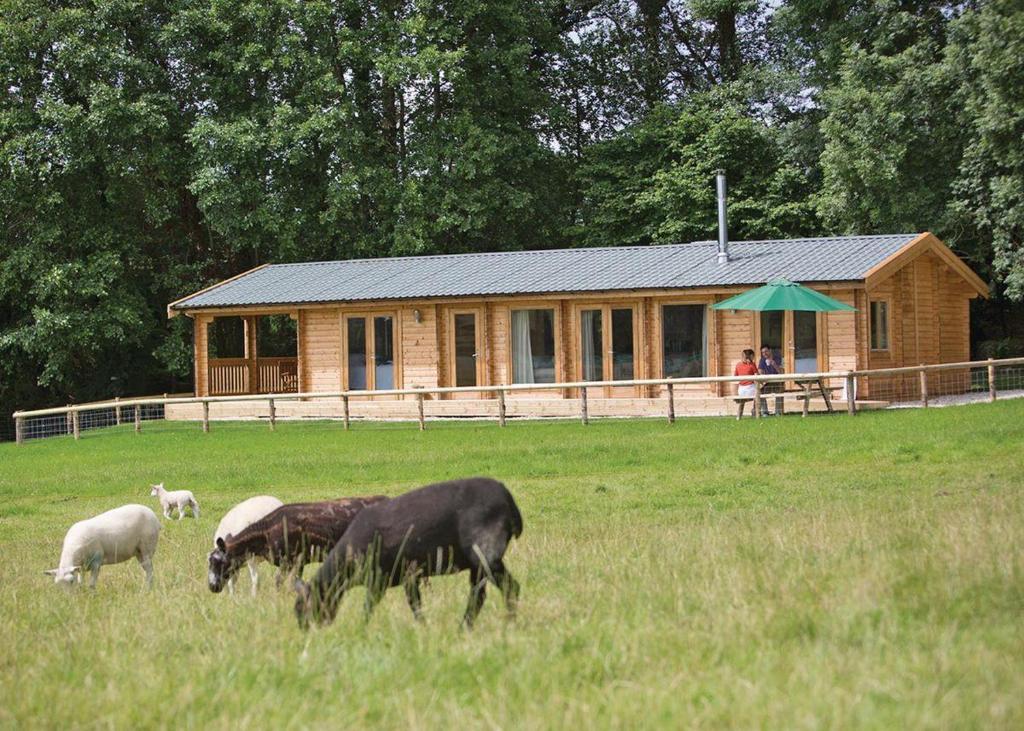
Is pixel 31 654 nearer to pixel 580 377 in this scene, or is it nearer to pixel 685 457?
pixel 685 457

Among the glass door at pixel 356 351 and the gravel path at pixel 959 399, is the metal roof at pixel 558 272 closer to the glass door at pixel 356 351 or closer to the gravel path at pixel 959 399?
the glass door at pixel 356 351

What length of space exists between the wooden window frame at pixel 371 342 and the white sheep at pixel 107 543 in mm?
22031

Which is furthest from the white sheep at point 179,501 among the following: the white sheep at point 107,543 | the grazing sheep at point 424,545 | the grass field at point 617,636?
the grazing sheep at point 424,545

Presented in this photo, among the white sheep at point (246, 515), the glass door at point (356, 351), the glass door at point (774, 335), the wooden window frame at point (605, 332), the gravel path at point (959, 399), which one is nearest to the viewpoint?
the white sheep at point (246, 515)

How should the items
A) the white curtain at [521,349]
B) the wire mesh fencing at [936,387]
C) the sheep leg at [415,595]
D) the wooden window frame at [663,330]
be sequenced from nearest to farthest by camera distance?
the sheep leg at [415,595], the wire mesh fencing at [936,387], the wooden window frame at [663,330], the white curtain at [521,349]

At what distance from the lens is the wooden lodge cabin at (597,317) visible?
30047 millimetres

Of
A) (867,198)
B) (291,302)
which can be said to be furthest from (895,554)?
(867,198)

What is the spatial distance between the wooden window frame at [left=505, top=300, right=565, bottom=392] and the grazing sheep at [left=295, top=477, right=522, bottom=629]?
2477 cm

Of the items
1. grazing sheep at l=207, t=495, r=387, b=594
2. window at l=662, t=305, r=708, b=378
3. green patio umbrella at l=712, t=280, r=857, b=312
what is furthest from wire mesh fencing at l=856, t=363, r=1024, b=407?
grazing sheep at l=207, t=495, r=387, b=594

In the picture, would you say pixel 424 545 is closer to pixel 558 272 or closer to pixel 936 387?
pixel 936 387

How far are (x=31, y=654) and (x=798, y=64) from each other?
122 feet

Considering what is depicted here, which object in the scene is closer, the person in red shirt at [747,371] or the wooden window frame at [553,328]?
the person in red shirt at [747,371]

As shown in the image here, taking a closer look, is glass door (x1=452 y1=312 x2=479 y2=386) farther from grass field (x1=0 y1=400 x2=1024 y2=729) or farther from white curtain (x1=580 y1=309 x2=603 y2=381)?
grass field (x1=0 y1=400 x2=1024 y2=729)

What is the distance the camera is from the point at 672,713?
527 cm
